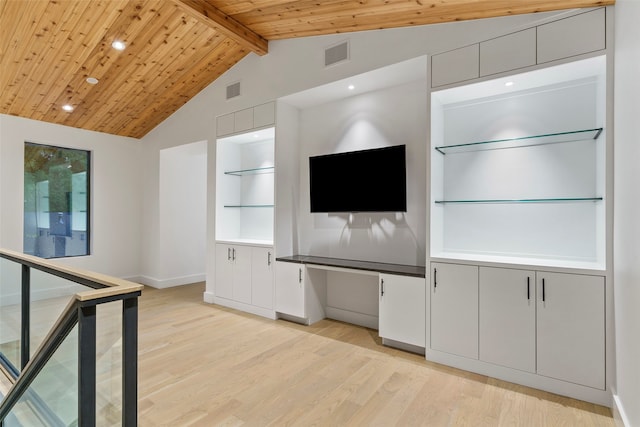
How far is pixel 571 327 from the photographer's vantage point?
7.96 ft

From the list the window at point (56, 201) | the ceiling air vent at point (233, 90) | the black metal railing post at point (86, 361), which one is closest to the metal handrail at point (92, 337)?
the black metal railing post at point (86, 361)

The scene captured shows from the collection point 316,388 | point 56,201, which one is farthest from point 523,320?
point 56,201

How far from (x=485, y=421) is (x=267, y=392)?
1534 millimetres

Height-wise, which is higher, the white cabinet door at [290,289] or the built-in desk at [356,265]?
the built-in desk at [356,265]

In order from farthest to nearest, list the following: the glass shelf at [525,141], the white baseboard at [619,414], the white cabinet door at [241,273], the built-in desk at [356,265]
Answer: the white cabinet door at [241,273], the built-in desk at [356,265], the glass shelf at [525,141], the white baseboard at [619,414]

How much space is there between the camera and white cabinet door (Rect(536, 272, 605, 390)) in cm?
235

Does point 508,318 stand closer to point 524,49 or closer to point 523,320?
point 523,320

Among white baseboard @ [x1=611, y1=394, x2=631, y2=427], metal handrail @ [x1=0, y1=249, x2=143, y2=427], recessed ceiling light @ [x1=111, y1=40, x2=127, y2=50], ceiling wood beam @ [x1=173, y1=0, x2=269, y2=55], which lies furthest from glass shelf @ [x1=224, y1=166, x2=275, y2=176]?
white baseboard @ [x1=611, y1=394, x2=631, y2=427]

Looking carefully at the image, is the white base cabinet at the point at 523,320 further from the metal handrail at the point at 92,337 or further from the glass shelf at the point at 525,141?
the metal handrail at the point at 92,337

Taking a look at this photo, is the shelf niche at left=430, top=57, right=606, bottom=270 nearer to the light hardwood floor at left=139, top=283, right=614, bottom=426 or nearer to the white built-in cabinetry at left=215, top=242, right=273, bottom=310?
the light hardwood floor at left=139, top=283, right=614, bottom=426

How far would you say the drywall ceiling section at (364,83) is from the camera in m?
3.36

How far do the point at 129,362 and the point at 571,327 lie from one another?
2843 mm

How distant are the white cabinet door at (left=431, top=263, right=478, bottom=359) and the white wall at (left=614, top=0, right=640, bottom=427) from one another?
91 centimetres

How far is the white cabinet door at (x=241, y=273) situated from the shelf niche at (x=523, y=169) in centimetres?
257
